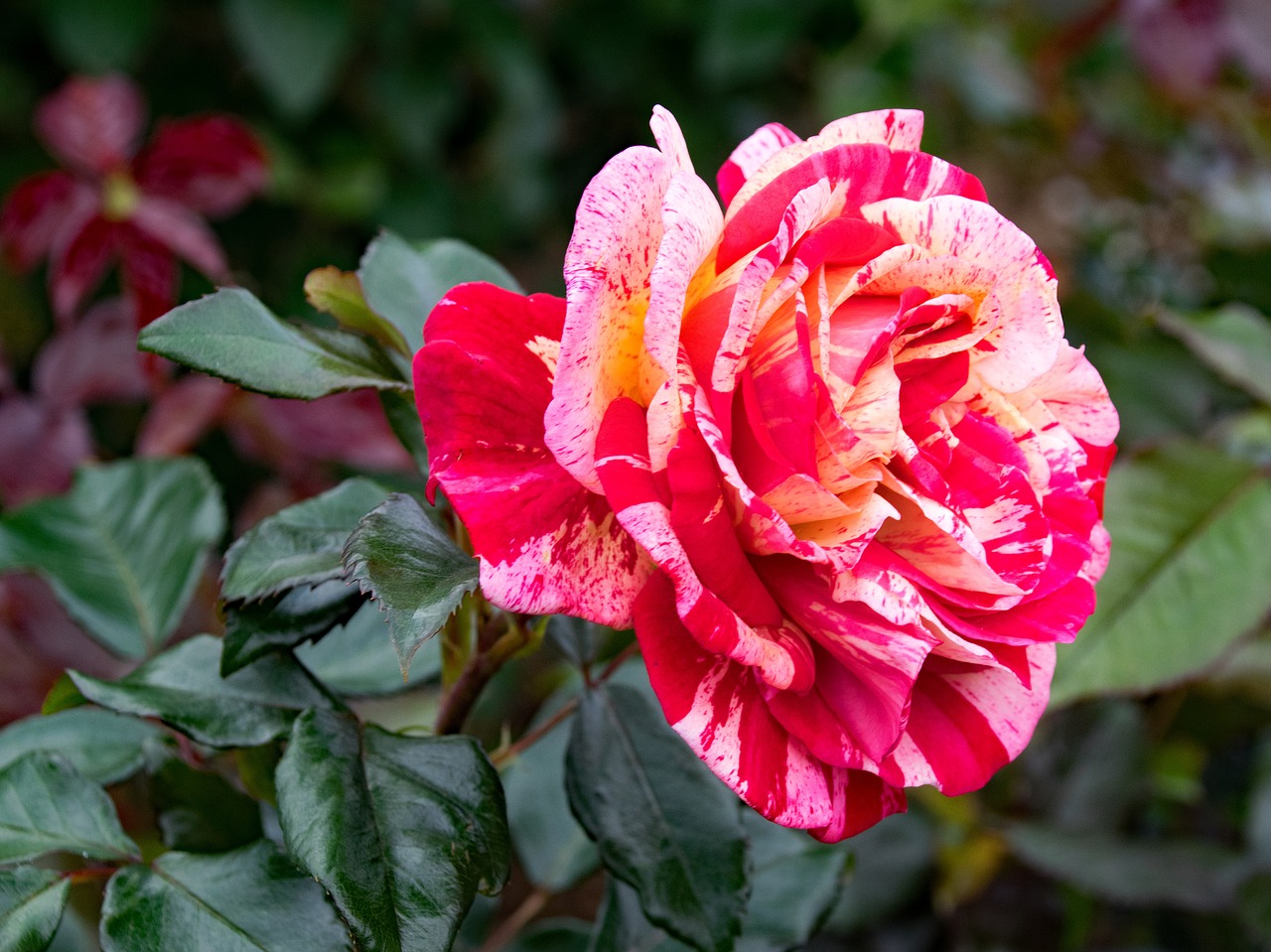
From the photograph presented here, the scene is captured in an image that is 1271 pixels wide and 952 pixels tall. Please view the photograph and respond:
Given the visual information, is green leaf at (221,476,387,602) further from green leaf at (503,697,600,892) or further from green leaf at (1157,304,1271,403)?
green leaf at (1157,304,1271,403)

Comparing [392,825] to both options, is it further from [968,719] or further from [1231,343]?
[1231,343]

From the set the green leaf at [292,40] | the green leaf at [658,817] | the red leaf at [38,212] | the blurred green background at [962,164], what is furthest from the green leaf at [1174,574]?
the green leaf at [292,40]

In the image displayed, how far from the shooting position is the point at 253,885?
42cm

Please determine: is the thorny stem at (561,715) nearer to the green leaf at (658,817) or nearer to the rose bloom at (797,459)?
the green leaf at (658,817)

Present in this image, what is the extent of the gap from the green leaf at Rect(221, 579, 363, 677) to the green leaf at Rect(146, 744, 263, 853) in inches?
3.8

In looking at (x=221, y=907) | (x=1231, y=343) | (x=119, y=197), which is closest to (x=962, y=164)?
(x=1231, y=343)

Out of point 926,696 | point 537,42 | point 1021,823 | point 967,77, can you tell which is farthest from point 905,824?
point 537,42

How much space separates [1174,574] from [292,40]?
1077 mm

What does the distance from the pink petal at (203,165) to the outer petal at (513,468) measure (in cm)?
70

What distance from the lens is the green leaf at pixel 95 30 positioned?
1.23 meters

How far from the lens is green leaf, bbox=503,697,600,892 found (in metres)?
Result: 0.65

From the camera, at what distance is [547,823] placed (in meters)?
0.67

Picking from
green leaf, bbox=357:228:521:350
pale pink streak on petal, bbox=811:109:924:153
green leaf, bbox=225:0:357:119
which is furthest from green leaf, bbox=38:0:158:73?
pale pink streak on petal, bbox=811:109:924:153

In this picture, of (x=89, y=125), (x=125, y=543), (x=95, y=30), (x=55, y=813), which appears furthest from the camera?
(x=95, y=30)
